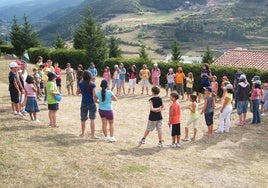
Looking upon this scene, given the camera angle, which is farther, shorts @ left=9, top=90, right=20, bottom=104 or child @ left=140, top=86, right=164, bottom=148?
shorts @ left=9, top=90, right=20, bottom=104

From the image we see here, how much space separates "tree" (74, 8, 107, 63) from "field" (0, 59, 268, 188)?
78.4 feet

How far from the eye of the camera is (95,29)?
Result: 133 feet

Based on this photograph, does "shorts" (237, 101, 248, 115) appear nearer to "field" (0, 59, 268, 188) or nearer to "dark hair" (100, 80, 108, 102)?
"field" (0, 59, 268, 188)

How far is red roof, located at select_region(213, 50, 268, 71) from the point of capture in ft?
119

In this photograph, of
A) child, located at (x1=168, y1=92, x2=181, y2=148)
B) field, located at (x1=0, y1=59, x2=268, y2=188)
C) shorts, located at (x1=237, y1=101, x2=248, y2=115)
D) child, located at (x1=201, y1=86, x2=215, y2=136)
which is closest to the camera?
field, located at (x1=0, y1=59, x2=268, y2=188)

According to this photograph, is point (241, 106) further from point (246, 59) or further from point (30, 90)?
point (246, 59)

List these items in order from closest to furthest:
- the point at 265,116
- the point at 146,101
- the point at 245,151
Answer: the point at 245,151 → the point at 265,116 → the point at 146,101

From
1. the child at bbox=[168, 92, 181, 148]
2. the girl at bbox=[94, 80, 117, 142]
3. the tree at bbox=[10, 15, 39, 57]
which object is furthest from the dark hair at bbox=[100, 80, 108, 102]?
the tree at bbox=[10, 15, 39, 57]

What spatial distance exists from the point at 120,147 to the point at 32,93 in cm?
387

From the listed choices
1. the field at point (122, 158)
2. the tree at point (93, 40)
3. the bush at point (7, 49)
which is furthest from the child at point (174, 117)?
the bush at point (7, 49)

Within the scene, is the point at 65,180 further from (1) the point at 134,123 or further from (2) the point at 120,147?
(1) the point at 134,123

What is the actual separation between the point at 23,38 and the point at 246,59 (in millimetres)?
28681

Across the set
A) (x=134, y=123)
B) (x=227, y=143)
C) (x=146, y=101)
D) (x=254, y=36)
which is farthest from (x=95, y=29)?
(x=254, y=36)

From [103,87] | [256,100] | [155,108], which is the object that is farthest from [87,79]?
[256,100]
